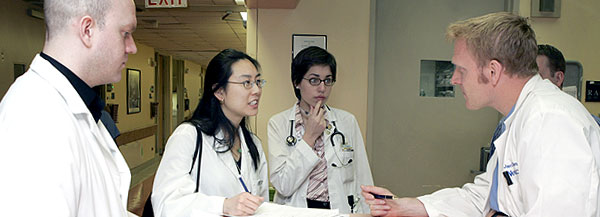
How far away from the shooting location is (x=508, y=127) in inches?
55.1

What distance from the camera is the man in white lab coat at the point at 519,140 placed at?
43.8 inches

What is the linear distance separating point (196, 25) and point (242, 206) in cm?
653

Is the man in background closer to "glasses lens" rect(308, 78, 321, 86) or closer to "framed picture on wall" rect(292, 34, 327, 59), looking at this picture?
"glasses lens" rect(308, 78, 321, 86)

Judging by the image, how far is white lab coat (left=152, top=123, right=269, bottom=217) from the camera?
5.24ft

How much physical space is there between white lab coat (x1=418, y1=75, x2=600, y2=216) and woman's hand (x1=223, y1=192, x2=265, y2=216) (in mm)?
854

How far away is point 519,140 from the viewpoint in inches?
50.1

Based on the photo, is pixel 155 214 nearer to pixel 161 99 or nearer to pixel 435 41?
pixel 435 41

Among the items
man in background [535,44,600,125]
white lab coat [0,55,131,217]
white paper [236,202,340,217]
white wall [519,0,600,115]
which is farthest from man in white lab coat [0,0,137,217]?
white wall [519,0,600,115]

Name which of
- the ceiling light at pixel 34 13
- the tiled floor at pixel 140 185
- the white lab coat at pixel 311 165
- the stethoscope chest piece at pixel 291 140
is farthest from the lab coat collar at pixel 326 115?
the ceiling light at pixel 34 13

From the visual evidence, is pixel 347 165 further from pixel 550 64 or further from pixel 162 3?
pixel 162 3

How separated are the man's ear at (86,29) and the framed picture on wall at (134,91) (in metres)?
8.62

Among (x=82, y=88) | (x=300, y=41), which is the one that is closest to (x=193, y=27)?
(x=300, y=41)

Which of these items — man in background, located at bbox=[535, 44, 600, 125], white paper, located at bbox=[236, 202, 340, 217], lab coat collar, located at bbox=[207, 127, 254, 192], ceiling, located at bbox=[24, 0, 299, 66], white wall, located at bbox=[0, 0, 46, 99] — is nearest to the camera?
white paper, located at bbox=[236, 202, 340, 217]

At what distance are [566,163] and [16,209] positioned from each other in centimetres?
132
